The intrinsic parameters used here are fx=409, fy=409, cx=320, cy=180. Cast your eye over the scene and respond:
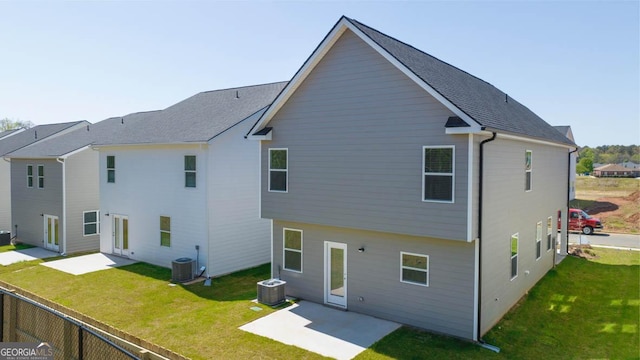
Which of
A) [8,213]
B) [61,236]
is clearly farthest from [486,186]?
[8,213]

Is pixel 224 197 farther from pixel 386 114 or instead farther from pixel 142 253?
pixel 386 114

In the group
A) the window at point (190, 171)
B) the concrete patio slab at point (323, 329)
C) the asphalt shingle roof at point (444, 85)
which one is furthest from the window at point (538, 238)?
the window at point (190, 171)

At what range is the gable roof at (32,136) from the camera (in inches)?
1093

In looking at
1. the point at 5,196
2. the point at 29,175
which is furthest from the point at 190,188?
the point at 5,196

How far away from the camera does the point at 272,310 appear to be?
12.5 metres

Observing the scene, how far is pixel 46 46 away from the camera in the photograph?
1683 cm

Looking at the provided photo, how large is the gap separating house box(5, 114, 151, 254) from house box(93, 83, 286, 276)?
6.47 ft

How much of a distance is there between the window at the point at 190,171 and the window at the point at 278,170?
4.61 m

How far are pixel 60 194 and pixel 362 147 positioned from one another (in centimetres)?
1797

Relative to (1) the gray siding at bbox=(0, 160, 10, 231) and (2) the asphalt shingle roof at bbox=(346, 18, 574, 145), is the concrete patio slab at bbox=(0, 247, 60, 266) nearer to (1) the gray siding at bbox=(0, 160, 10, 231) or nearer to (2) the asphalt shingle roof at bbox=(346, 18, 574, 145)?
(1) the gray siding at bbox=(0, 160, 10, 231)

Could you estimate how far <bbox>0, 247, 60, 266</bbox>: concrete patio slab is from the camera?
2003cm

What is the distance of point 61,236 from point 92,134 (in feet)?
21.6

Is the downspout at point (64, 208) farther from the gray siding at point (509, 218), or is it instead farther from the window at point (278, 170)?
the gray siding at point (509, 218)

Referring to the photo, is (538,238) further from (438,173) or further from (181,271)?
(181,271)
